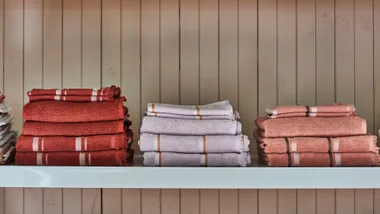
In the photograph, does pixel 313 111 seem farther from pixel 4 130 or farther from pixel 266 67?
pixel 4 130

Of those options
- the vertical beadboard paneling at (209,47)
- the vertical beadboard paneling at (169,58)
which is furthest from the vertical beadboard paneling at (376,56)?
the vertical beadboard paneling at (169,58)

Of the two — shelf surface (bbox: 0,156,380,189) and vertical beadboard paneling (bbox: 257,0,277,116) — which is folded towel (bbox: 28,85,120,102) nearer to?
shelf surface (bbox: 0,156,380,189)

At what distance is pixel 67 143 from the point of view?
0.97m

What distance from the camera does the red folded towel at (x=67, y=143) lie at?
0.97 metres

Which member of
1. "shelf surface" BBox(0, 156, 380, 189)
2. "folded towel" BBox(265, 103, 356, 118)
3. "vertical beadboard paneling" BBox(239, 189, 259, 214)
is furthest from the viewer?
"vertical beadboard paneling" BBox(239, 189, 259, 214)

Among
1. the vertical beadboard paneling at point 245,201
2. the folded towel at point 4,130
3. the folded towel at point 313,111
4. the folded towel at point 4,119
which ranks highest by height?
the folded towel at point 313,111

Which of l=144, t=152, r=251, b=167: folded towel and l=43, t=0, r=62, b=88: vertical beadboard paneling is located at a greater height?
l=43, t=0, r=62, b=88: vertical beadboard paneling

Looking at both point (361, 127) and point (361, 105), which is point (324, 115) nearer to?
point (361, 127)

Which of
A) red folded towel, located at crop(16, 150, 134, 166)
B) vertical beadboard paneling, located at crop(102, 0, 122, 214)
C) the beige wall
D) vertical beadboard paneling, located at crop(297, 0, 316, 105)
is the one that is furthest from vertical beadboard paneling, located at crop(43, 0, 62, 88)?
vertical beadboard paneling, located at crop(297, 0, 316, 105)

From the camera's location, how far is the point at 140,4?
4.16 feet

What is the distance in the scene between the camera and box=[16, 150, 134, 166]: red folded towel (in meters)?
0.97

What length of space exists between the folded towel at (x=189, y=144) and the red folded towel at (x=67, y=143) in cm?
7

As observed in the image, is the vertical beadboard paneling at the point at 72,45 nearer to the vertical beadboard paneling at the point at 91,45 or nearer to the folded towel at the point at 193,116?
the vertical beadboard paneling at the point at 91,45

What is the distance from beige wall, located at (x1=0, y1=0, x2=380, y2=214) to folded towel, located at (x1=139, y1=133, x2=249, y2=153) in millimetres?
296
